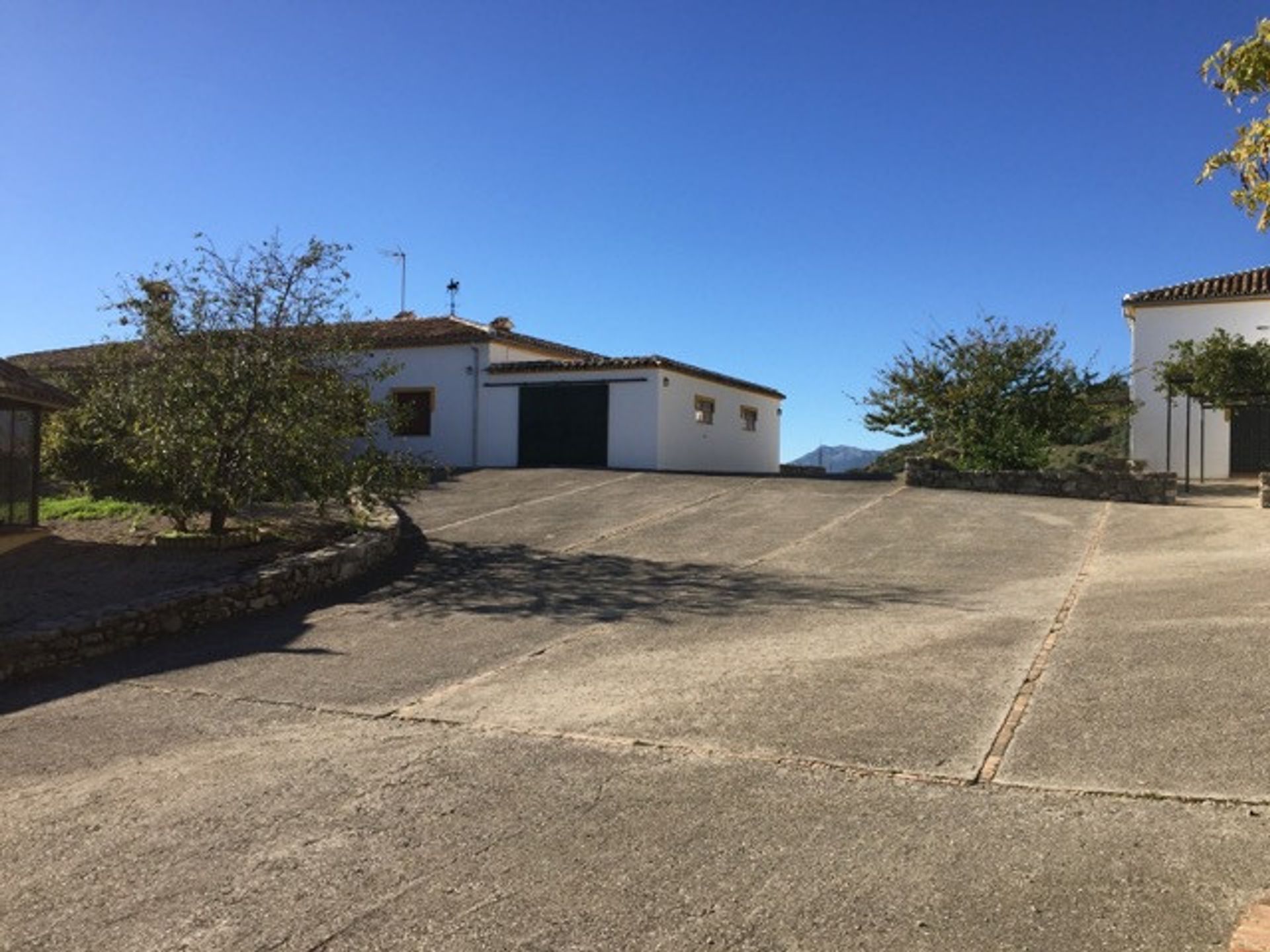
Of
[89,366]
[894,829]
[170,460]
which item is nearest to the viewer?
[894,829]

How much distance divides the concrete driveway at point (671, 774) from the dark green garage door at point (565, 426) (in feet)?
44.2

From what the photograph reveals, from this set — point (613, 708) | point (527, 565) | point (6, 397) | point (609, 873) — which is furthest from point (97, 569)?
point (609, 873)

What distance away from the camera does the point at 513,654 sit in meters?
7.20

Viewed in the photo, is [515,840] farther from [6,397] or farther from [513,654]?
[6,397]

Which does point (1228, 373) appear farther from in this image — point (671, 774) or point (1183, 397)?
point (671, 774)

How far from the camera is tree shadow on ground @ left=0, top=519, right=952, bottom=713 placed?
25.2 feet

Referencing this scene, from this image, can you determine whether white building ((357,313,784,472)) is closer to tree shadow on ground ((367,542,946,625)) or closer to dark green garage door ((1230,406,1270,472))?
tree shadow on ground ((367,542,946,625))

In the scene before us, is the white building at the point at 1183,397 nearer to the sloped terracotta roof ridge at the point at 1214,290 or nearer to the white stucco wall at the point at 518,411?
the sloped terracotta roof ridge at the point at 1214,290

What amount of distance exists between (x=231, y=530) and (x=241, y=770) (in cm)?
845

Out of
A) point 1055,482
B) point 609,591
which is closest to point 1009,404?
point 1055,482

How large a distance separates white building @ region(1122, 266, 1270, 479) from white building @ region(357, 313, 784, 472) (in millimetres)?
9844

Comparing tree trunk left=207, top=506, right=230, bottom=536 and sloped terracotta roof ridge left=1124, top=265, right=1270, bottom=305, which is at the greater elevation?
sloped terracotta roof ridge left=1124, top=265, right=1270, bottom=305

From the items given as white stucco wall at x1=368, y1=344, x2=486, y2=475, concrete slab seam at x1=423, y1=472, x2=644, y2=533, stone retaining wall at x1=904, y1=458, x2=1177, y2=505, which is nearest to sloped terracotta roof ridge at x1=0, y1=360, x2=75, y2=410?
concrete slab seam at x1=423, y1=472, x2=644, y2=533

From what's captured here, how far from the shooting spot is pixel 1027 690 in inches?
217
